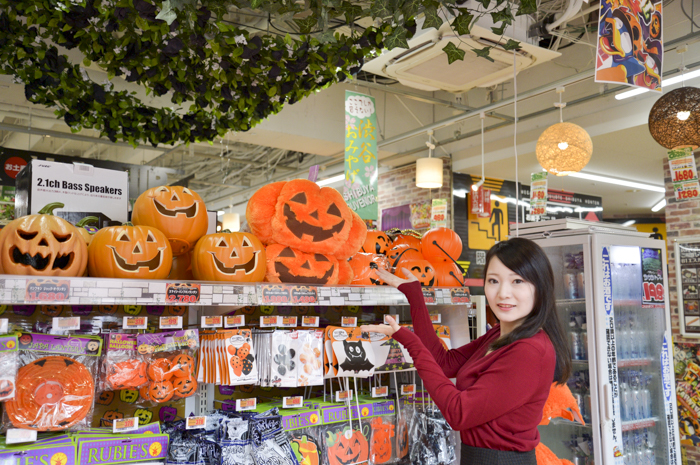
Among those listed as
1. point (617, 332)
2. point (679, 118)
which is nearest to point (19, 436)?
point (617, 332)

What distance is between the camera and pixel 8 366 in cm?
154

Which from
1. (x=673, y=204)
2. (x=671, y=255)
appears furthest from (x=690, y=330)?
(x=673, y=204)

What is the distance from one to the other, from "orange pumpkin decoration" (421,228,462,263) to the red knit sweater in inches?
44.1

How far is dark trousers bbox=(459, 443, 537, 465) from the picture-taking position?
1624 mm

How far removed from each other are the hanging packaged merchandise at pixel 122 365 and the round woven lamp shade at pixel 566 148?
16.1ft

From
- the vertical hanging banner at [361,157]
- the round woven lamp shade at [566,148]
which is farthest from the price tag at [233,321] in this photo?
the round woven lamp shade at [566,148]

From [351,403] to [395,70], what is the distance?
3.33 metres

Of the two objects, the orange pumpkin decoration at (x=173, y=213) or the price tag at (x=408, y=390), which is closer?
the orange pumpkin decoration at (x=173, y=213)

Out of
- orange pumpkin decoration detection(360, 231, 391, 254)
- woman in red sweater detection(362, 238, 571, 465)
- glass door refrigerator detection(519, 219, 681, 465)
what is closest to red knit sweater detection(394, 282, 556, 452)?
woman in red sweater detection(362, 238, 571, 465)

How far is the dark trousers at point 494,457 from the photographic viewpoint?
162 cm

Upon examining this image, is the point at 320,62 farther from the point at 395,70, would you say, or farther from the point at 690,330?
the point at 690,330

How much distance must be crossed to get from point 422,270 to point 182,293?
1296 mm

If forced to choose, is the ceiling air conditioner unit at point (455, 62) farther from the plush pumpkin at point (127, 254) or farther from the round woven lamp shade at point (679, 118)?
the plush pumpkin at point (127, 254)

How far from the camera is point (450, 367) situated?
207 centimetres
